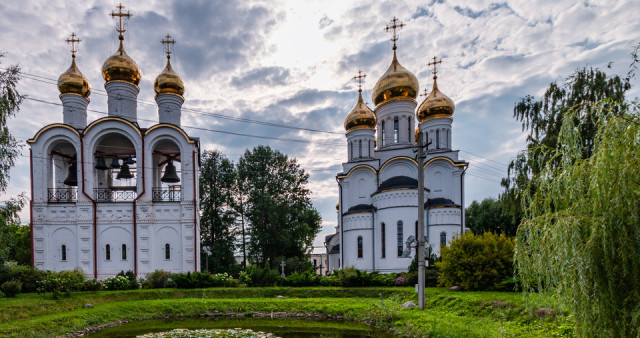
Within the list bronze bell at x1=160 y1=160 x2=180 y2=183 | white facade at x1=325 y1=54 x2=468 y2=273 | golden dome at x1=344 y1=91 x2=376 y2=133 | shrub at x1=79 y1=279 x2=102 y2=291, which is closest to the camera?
shrub at x1=79 y1=279 x2=102 y2=291

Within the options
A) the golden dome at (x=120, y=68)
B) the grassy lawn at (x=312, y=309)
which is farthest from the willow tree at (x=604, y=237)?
the golden dome at (x=120, y=68)

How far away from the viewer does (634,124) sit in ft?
14.1

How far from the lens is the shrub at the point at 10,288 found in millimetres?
12797

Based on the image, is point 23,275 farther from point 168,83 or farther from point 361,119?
point 361,119

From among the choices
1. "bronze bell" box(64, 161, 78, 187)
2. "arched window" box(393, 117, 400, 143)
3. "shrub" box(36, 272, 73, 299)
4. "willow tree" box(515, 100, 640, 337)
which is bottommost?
"shrub" box(36, 272, 73, 299)

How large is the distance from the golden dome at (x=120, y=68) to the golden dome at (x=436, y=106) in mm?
20832

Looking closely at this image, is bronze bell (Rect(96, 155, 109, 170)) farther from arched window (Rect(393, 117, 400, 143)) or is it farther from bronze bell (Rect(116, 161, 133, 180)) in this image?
arched window (Rect(393, 117, 400, 143))

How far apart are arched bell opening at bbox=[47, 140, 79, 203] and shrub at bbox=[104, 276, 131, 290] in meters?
6.15

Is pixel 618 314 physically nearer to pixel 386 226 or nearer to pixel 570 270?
pixel 570 270

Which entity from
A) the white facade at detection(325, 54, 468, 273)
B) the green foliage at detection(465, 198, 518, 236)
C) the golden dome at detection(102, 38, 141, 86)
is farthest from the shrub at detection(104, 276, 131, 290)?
the green foliage at detection(465, 198, 518, 236)

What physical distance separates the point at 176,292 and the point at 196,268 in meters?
3.12

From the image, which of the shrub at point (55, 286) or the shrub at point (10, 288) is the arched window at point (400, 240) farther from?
the shrub at point (10, 288)

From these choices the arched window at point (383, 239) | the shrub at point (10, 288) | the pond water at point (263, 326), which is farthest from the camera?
the arched window at point (383, 239)

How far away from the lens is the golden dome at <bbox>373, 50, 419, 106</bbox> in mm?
27031
